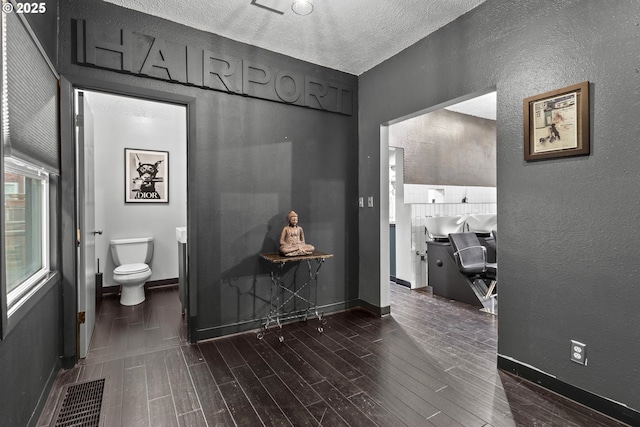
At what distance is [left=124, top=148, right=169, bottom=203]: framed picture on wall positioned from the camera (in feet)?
14.1

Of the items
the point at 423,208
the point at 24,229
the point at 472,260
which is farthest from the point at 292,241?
the point at 423,208

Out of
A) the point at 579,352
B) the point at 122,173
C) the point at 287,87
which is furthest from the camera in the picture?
the point at 122,173

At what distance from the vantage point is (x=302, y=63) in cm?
336

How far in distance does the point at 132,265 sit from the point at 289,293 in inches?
81.4

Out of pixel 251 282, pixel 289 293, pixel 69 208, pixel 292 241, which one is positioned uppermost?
pixel 69 208

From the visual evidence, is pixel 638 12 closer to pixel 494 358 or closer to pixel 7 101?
pixel 494 358

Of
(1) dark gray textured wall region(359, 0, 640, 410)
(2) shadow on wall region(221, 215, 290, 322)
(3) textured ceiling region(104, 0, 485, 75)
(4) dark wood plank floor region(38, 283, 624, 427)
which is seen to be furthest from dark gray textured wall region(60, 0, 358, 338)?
(1) dark gray textured wall region(359, 0, 640, 410)

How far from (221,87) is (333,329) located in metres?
2.52

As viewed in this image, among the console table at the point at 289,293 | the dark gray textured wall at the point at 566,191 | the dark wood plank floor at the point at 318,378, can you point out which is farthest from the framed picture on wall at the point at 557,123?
the console table at the point at 289,293

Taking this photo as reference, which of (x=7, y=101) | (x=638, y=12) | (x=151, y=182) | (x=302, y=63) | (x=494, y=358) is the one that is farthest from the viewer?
(x=151, y=182)

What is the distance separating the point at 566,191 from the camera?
1.99 metres

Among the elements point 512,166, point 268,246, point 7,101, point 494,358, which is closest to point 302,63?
point 268,246

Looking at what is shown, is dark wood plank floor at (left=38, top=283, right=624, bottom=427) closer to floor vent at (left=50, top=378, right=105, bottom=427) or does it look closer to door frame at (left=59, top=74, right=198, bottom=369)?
floor vent at (left=50, top=378, right=105, bottom=427)

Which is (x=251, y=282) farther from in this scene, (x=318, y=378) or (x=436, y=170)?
(x=436, y=170)
